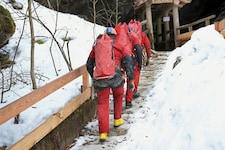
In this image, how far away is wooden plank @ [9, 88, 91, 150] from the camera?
353cm

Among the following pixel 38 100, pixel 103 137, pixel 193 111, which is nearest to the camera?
pixel 193 111

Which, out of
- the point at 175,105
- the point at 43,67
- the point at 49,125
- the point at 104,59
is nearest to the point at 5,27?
the point at 43,67

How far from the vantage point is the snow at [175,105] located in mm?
2822

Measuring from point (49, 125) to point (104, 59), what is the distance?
1286mm

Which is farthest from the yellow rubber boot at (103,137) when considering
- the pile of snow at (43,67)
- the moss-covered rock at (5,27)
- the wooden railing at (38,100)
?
the moss-covered rock at (5,27)

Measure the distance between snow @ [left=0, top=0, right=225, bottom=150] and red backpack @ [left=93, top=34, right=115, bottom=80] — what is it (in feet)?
3.06

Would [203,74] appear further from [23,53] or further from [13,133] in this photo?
[23,53]

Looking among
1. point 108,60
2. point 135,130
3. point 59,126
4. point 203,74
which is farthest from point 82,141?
point 203,74

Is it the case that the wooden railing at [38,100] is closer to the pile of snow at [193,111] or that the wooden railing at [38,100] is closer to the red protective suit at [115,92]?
the red protective suit at [115,92]

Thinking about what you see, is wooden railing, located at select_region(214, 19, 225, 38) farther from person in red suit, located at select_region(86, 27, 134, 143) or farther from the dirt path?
the dirt path

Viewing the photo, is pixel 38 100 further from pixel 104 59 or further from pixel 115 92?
pixel 115 92

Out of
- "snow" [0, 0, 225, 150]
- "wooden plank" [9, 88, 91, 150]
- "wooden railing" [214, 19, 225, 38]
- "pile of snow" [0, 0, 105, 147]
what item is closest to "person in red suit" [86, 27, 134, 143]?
"snow" [0, 0, 225, 150]

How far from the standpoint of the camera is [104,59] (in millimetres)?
4574

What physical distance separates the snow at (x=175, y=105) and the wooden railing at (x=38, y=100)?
20 centimetres
